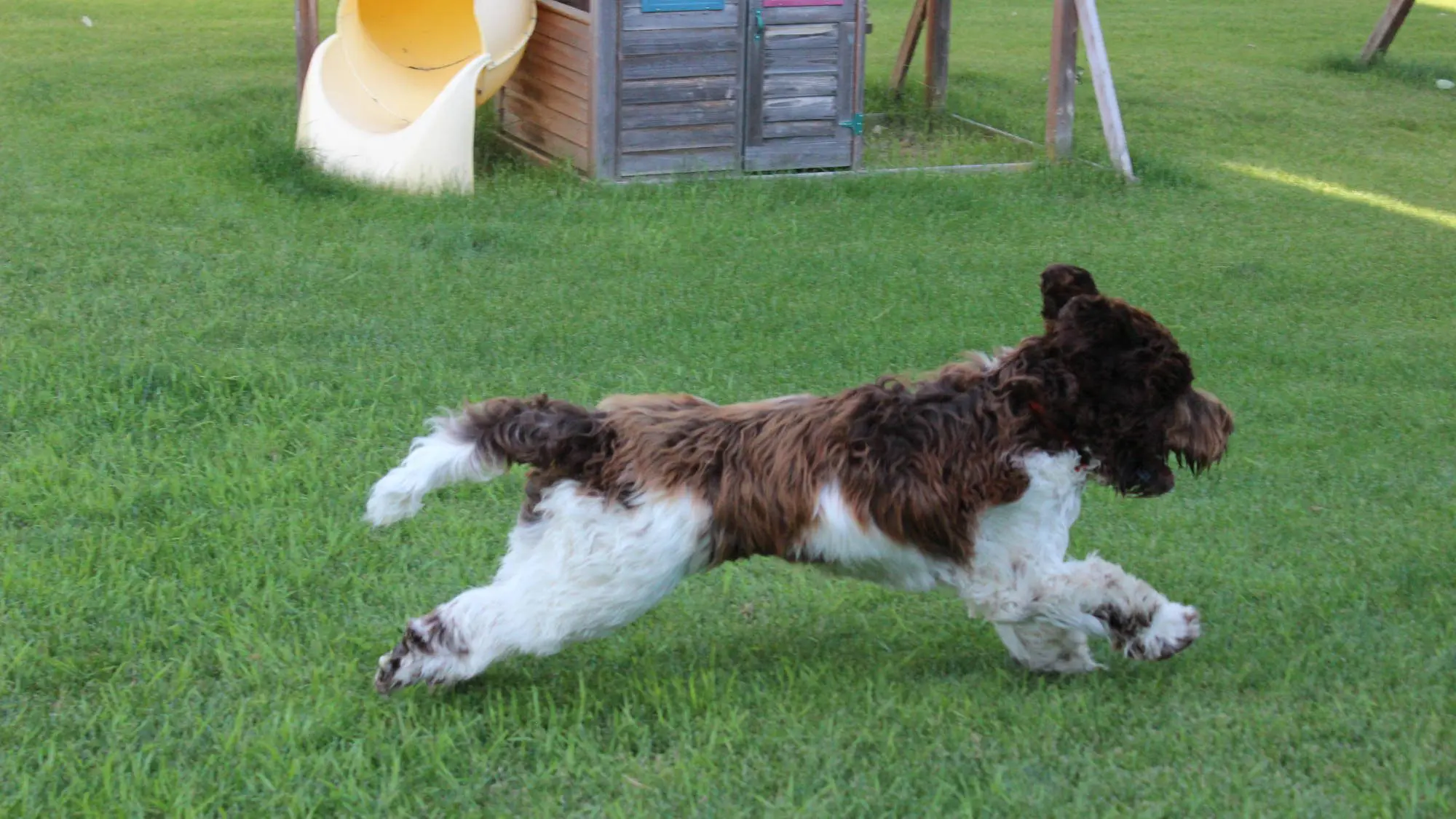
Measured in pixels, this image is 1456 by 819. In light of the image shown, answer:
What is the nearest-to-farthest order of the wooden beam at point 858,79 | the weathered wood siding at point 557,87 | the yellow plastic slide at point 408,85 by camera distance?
the yellow plastic slide at point 408,85 → the weathered wood siding at point 557,87 → the wooden beam at point 858,79

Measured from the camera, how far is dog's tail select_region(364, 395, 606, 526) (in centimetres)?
367

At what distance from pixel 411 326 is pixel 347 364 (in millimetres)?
573

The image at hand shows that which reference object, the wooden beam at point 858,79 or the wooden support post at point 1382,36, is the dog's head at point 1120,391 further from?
the wooden support post at point 1382,36

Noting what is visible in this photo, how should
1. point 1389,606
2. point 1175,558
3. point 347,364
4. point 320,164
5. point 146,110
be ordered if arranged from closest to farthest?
point 1389,606 < point 1175,558 < point 347,364 < point 320,164 < point 146,110

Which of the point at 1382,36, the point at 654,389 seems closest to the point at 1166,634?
the point at 654,389

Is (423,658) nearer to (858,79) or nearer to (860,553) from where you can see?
(860,553)

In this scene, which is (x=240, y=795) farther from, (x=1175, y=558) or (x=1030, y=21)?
(x=1030, y=21)

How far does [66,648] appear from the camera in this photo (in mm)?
4188

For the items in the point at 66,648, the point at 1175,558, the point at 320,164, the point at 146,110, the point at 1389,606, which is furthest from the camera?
the point at 146,110

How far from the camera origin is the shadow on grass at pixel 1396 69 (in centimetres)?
1480

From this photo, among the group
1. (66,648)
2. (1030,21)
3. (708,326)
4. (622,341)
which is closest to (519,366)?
(622,341)

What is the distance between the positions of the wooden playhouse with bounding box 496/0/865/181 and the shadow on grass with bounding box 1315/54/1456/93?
7.01 metres

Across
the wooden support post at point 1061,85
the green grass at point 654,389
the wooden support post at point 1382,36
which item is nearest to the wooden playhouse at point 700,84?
the green grass at point 654,389

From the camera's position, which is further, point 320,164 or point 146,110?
point 146,110
